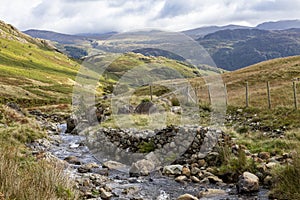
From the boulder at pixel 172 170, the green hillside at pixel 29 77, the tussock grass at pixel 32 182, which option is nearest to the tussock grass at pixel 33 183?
the tussock grass at pixel 32 182

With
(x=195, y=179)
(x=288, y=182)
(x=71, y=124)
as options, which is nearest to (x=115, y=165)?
(x=195, y=179)

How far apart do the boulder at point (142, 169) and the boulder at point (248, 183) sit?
4.74m

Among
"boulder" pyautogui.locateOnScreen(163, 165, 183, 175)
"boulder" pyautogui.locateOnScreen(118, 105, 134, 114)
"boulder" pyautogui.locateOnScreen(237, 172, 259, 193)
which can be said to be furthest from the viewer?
"boulder" pyautogui.locateOnScreen(118, 105, 134, 114)

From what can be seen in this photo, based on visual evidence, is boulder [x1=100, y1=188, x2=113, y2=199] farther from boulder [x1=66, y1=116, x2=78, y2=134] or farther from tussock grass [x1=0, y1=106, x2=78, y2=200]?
boulder [x1=66, y1=116, x2=78, y2=134]

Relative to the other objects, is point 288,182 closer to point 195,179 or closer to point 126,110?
point 195,179

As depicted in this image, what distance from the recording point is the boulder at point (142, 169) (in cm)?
1607

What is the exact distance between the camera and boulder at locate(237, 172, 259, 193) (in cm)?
1221

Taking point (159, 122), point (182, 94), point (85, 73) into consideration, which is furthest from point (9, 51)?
point (159, 122)

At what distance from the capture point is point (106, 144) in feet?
74.5

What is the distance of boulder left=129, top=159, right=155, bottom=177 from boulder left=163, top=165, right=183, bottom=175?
80 centimetres

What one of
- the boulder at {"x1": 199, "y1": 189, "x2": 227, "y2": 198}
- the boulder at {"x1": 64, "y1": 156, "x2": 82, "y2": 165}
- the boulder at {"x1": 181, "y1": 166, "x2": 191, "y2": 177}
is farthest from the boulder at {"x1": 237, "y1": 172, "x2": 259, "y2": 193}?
the boulder at {"x1": 64, "y1": 156, "x2": 82, "y2": 165}

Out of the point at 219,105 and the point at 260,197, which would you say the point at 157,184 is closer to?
the point at 260,197

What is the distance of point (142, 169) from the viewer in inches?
640

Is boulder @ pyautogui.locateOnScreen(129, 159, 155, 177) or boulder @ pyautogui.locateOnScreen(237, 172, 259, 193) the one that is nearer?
boulder @ pyautogui.locateOnScreen(237, 172, 259, 193)
